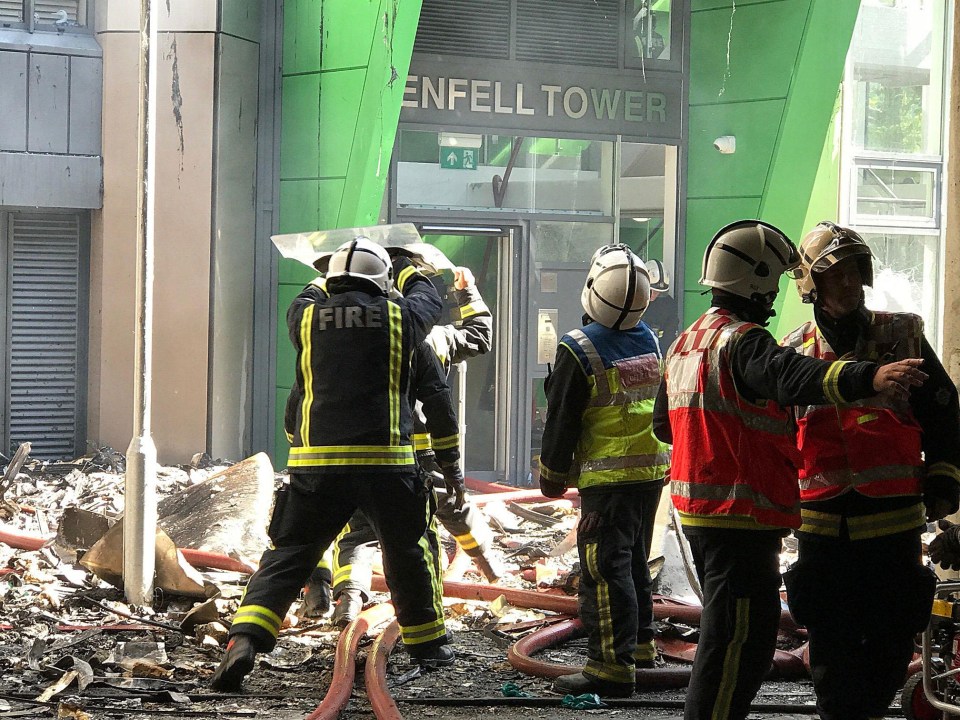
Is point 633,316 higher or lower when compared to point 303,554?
higher

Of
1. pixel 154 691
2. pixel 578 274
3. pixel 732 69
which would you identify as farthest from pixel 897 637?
pixel 732 69

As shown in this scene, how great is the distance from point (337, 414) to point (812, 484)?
1927 mm

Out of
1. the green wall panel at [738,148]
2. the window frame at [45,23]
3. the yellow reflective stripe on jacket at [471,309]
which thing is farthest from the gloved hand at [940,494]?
the window frame at [45,23]

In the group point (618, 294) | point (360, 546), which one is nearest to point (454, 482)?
point (360, 546)

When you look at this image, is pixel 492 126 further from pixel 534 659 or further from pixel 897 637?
pixel 897 637

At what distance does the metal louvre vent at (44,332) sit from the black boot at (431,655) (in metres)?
5.65

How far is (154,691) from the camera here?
4449 millimetres

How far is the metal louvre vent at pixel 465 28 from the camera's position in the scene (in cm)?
986

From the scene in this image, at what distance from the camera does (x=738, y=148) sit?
10.5m

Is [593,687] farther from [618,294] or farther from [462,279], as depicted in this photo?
[462,279]

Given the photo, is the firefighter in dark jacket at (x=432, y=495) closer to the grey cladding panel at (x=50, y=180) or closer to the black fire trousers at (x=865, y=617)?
the black fire trousers at (x=865, y=617)

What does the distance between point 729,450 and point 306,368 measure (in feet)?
6.47

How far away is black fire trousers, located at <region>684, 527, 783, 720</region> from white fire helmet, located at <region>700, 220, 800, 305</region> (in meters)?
0.74

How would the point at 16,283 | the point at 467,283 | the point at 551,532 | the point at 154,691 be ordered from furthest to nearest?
the point at 16,283 < the point at 551,532 < the point at 467,283 < the point at 154,691
